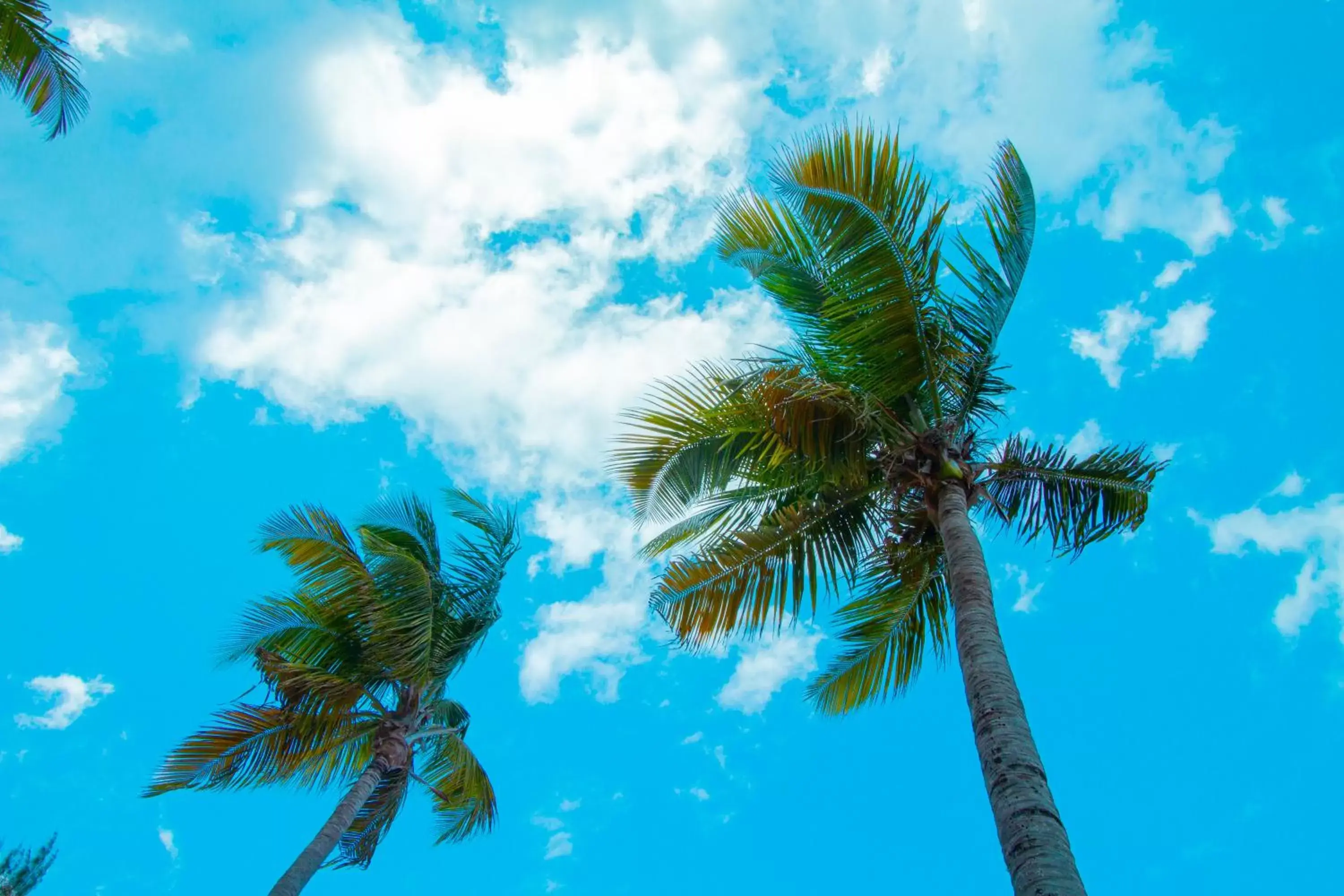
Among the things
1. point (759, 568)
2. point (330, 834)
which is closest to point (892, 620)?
point (759, 568)

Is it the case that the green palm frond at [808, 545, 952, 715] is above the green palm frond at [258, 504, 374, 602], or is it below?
below

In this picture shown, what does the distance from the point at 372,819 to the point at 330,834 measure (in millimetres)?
1654

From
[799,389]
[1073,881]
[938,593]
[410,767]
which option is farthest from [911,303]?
[410,767]

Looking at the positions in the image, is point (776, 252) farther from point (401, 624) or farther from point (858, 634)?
point (401, 624)

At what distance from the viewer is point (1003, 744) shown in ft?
18.3

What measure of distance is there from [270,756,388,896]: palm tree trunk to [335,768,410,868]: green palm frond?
0.17 metres

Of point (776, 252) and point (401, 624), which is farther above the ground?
point (776, 252)

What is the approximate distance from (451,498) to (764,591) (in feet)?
19.9

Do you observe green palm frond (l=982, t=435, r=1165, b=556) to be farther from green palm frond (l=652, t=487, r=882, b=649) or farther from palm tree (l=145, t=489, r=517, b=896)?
palm tree (l=145, t=489, r=517, b=896)

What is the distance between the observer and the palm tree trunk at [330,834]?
920cm

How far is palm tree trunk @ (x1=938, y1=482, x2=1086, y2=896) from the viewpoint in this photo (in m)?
4.68

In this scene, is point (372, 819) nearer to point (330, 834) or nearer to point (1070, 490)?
point (330, 834)

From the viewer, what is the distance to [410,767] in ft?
38.1

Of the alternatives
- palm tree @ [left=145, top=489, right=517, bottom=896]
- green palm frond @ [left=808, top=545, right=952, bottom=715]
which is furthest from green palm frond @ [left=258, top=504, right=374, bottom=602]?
green palm frond @ [left=808, top=545, right=952, bottom=715]
